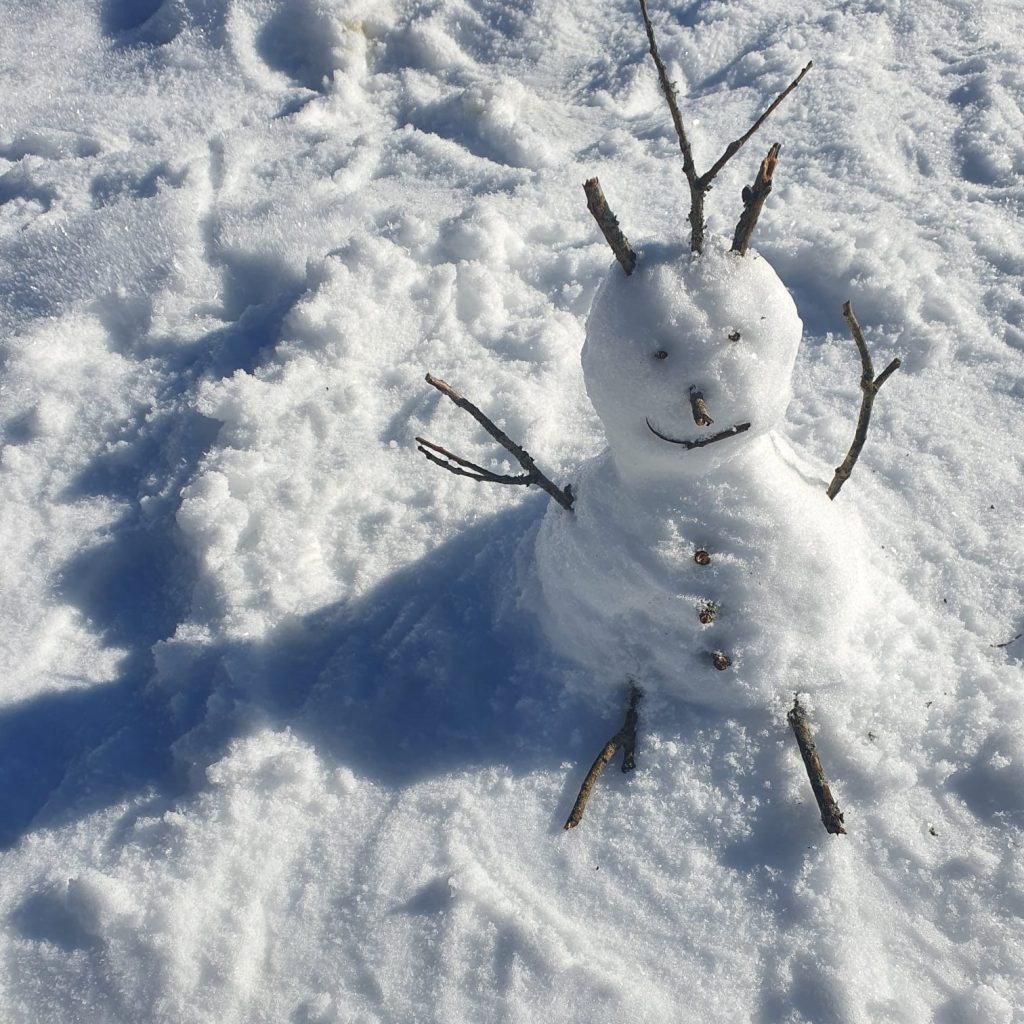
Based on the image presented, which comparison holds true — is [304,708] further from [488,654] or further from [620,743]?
[620,743]

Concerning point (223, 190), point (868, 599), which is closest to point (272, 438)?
point (223, 190)

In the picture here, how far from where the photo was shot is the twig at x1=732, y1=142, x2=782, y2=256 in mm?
1037

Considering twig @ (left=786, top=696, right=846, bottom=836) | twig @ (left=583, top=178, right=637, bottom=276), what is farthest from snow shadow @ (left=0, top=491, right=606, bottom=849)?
twig @ (left=583, top=178, right=637, bottom=276)

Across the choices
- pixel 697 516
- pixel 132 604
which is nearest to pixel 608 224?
pixel 697 516

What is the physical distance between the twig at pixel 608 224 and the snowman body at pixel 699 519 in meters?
0.03

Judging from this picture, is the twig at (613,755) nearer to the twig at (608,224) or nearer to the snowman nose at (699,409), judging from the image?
the snowman nose at (699,409)

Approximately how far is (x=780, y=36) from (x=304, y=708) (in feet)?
8.35

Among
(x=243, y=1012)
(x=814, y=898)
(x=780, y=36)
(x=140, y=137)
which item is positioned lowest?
(x=243, y=1012)

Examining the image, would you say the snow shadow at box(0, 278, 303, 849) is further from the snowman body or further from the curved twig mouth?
the curved twig mouth

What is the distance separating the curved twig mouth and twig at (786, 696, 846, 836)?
0.58 m

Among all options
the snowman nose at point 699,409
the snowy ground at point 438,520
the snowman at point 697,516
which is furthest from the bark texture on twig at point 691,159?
the snowy ground at point 438,520

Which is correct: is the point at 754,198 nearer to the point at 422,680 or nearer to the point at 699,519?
the point at 699,519

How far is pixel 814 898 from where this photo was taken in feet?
4.81

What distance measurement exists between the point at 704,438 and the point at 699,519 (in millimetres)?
229
